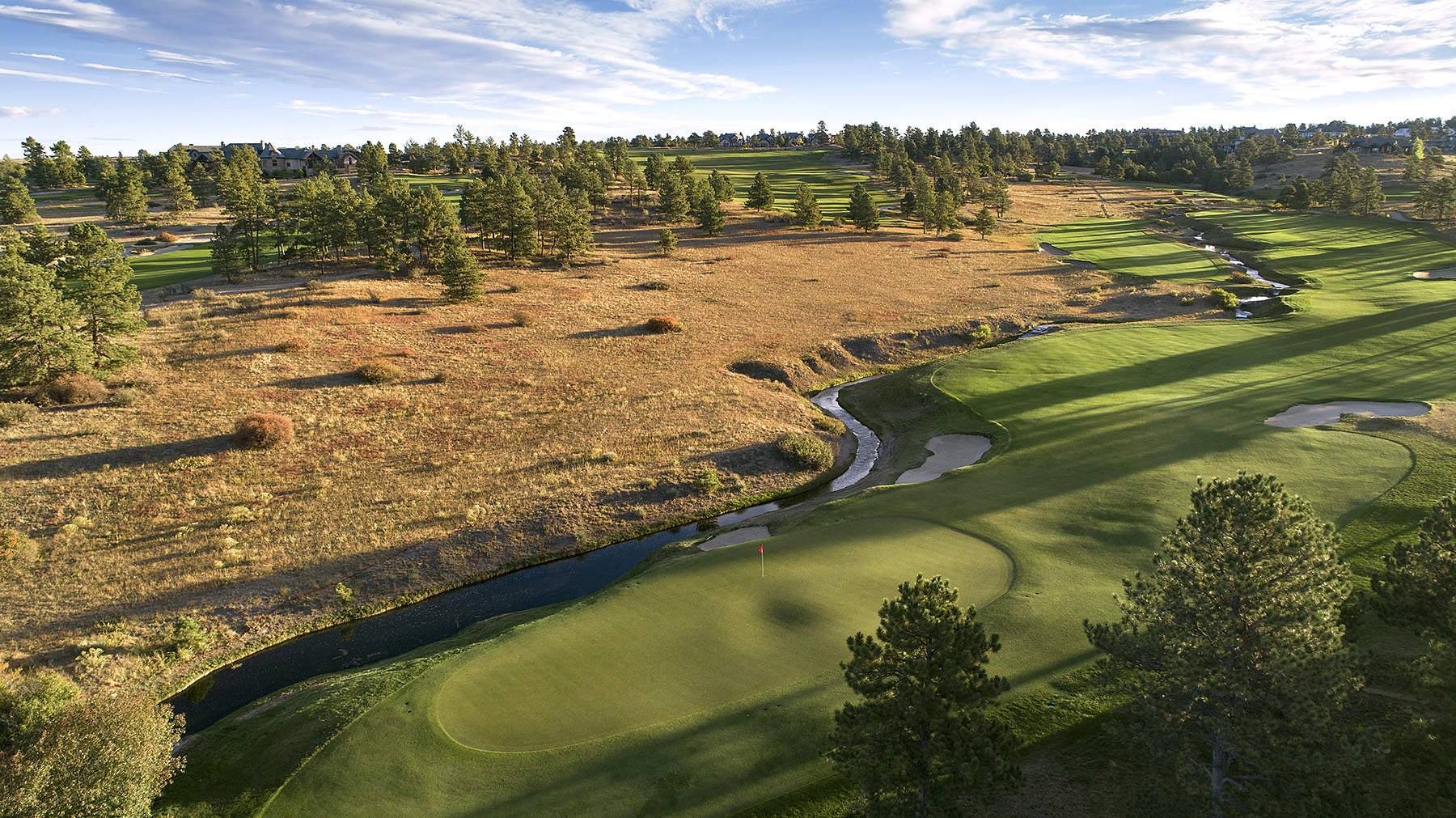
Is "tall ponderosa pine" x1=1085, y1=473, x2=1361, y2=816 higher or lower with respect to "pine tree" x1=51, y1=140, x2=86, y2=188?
lower

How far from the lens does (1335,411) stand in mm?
39125

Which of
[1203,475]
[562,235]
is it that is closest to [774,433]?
[1203,475]

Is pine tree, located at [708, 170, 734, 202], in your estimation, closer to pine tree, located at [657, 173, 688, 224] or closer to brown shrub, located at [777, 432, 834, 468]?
pine tree, located at [657, 173, 688, 224]

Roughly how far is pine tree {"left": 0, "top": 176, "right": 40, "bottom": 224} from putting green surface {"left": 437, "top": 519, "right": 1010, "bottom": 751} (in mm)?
118111

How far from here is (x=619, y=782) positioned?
17.0 m

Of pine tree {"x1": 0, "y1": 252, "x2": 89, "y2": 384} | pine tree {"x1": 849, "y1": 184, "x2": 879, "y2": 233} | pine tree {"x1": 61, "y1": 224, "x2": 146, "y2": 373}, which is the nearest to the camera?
pine tree {"x1": 0, "y1": 252, "x2": 89, "y2": 384}

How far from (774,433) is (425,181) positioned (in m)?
130

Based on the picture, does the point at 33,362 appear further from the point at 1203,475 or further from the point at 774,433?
the point at 1203,475

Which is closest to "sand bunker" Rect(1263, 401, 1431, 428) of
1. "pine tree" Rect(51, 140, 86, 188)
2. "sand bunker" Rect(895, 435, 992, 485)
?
"sand bunker" Rect(895, 435, 992, 485)

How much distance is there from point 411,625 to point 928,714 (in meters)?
23.4

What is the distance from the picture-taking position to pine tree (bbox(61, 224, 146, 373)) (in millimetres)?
45125

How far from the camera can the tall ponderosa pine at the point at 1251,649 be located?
12430 mm

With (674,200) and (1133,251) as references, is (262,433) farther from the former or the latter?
(1133,251)

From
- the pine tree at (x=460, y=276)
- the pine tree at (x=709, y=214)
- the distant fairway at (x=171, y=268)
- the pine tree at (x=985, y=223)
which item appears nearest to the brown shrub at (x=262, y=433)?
the pine tree at (x=460, y=276)
